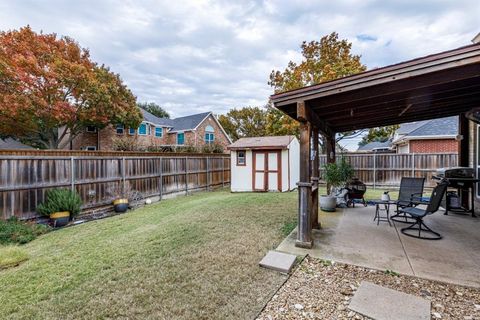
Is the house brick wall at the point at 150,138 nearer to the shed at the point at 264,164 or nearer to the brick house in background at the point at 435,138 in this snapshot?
the shed at the point at 264,164

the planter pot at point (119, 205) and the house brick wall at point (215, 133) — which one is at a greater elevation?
the house brick wall at point (215, 133)

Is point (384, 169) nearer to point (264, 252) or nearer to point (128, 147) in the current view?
point (264, 252)

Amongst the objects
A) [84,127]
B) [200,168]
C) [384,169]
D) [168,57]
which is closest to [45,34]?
[84,127]

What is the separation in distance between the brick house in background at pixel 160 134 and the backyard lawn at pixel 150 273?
14.5 meters

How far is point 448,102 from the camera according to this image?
15.6 ft

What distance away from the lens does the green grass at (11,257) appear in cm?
345

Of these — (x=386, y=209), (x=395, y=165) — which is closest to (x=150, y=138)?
(x=395, y=165)

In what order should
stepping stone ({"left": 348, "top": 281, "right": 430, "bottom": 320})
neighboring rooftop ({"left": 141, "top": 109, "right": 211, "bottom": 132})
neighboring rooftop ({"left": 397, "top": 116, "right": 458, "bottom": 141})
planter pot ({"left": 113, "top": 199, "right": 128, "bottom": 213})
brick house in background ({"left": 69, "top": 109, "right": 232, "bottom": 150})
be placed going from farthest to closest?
neighboring rooftop ({"left": 141, "top": 109, "right": 211, "bottom": 132})
brick house in background ({"left": 69, "top": 109, "right": 232, "bottom": 150})
neighboring rooftop ({"left": 397, "top": 116, "right": 458, "bottom": 141})
planter pot ({"left": 113, "top": 199, "right": 128, "bottom": 213})
stepping stone ({"left": 348, "top": 281, "right": 430, "bottom": 320})

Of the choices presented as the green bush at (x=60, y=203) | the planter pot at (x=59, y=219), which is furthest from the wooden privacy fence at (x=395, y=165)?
the planter pot at (x=59, y=219)

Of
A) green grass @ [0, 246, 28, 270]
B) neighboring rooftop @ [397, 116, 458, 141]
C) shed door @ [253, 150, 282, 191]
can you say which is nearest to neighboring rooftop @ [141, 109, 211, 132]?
shed door @ [253, 150, 282, 191]

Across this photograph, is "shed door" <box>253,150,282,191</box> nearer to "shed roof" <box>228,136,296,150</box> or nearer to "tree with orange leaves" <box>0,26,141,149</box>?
"shed roof" <box>228,136,296,150</box>

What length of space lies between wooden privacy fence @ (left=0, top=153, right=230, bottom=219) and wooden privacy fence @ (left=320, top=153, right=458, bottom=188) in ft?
25.3

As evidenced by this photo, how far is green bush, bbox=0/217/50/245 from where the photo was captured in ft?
15.6

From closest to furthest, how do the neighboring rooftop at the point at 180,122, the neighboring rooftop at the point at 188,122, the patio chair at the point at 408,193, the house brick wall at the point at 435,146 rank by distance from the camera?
the patio chair at the point at 408,193 → the house brick wall at the point at 435,146 → the neighboring rooftop at the point at 180,122 → the neighboring rooftop at the point at 188,122
